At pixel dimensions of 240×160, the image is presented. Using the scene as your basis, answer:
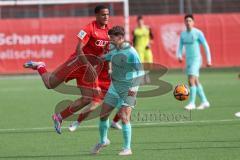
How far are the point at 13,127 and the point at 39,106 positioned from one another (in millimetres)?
4030

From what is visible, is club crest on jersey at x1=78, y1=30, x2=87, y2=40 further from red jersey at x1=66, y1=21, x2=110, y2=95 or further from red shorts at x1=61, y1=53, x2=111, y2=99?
red shorts at x1=61, y1=53, x2=111, y2=99

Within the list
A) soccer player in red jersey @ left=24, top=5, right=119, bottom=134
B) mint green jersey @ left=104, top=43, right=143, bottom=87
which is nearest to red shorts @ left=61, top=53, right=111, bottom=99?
soccer player in red jersey @ left=24, top=5, right=119, bottom=134

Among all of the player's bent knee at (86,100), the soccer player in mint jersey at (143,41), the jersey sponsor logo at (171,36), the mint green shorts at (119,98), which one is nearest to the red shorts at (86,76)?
the player's bent knee at (86,100)

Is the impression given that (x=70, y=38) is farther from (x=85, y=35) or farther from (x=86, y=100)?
(x=85, y=35)

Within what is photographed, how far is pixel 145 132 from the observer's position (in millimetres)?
12500

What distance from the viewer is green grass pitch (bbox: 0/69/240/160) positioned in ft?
33.6

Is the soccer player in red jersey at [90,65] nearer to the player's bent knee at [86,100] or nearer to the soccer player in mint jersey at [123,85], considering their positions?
the player's bent knee at [86,100]

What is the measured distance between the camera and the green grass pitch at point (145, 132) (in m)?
10.2

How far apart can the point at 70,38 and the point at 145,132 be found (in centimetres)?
1772

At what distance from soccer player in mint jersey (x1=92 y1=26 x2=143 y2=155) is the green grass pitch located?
0.29 meters

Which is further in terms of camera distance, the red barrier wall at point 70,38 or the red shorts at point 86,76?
the red barrier wall at point 70,38

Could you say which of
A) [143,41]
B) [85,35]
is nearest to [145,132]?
[85,35]

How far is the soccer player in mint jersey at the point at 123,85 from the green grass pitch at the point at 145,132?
0.94 feet

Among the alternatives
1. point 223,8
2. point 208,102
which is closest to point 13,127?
point 208,102
